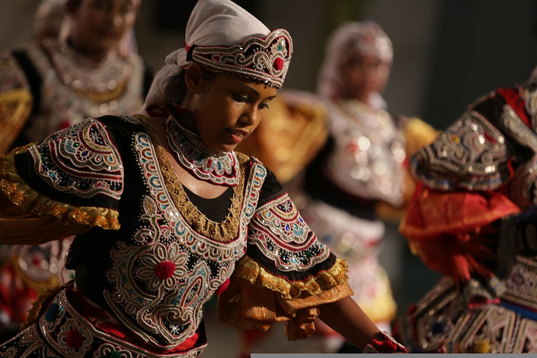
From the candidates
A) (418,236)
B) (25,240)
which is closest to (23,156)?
(25,240)

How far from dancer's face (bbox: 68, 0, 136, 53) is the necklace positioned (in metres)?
1.49

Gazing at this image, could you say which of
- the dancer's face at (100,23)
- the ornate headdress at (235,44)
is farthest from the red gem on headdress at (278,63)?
the dancer's face at (100,23)

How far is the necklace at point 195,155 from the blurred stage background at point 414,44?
5.35 m

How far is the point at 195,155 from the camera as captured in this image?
74.1 inches

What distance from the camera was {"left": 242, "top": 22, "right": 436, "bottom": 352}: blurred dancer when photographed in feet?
14.2

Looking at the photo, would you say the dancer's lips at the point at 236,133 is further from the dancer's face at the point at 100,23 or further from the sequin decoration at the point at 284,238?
the dancer's face at the point at 100,23

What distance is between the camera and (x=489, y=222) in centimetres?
260

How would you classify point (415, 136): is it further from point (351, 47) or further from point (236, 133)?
point (236, 133)

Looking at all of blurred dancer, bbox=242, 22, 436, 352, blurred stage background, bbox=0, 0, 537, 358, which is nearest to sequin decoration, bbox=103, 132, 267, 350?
blurred dancer, bbox=242, 22, 436, 352

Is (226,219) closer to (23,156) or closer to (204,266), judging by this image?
(204,266)

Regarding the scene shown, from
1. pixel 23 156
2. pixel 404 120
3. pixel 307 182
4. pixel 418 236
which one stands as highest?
pixel 23 156

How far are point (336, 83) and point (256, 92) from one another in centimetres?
310

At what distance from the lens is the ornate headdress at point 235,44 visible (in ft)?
5.92

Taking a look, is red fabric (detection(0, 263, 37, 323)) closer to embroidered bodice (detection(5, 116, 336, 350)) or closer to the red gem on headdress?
embroidered bodice (detection(5, 116, 336, 350))
